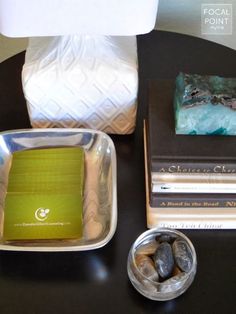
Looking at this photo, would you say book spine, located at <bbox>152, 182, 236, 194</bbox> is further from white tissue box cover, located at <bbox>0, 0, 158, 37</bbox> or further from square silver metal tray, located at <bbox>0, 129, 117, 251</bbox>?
white tissue box cover, located at <bbox>0, 0, 158, 37</bbox>

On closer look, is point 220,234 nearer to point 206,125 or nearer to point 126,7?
point 206,125

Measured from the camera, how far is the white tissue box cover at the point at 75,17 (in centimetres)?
64

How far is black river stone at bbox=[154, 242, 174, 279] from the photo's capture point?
60 cm

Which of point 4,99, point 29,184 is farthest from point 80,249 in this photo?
point 4,99

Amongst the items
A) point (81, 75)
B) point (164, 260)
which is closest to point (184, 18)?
point (81, 75)

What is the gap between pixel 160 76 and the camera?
0.93 m

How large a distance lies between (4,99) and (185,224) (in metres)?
0.45

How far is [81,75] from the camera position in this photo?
2.37 ft

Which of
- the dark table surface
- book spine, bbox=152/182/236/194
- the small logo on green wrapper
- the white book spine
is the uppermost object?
book spine, bbox=152/182/236/194

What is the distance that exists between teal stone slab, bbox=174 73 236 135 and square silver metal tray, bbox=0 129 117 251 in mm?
144

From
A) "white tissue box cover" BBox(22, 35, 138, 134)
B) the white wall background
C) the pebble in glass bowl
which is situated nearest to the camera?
the pebble in glass bowl

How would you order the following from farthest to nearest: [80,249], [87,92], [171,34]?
[171,34]
[87,92]
[80,249]

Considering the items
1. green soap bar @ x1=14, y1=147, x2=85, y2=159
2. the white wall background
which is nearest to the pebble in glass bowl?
green soap bar @ x1=14, y1=147, x2=85, y2=159

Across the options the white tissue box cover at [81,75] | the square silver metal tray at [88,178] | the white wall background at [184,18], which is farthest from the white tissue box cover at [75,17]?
the white wall background at [184,18]
